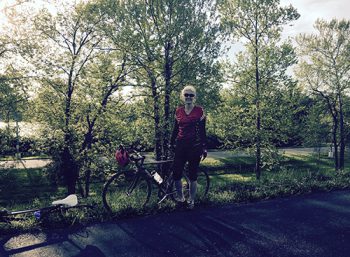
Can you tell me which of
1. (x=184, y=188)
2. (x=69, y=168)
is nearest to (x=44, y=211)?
(x=184, y=188)

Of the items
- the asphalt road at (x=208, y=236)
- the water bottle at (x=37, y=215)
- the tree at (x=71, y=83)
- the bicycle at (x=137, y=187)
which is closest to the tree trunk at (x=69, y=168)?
the tree at (x=71, y=83)

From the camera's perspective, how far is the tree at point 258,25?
17.4 metres

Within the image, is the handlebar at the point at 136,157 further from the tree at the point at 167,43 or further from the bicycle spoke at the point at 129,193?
the tree at the point at 167,43

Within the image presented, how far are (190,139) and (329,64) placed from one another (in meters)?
21.9

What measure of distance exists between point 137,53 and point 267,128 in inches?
447

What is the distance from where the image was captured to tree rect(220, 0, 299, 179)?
17.4m

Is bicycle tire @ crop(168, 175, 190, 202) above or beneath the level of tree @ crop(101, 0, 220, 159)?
beneath

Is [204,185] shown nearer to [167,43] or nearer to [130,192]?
[130,192]

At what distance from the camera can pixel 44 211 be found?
441 cm

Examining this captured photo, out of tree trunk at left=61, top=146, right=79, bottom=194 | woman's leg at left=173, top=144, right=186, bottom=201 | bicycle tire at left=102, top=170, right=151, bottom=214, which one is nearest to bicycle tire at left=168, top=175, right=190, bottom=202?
woman's leg at left=173, top=144, right=186, bottom=201

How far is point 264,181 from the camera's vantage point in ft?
25.2

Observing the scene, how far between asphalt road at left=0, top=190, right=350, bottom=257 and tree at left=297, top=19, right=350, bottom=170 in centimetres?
1951

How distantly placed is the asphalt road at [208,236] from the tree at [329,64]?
1951 centimetres

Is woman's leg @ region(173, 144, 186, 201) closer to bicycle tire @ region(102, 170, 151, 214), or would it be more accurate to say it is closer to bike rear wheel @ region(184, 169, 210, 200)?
bike rear wheel @ region(184, 169, 210, 200)
